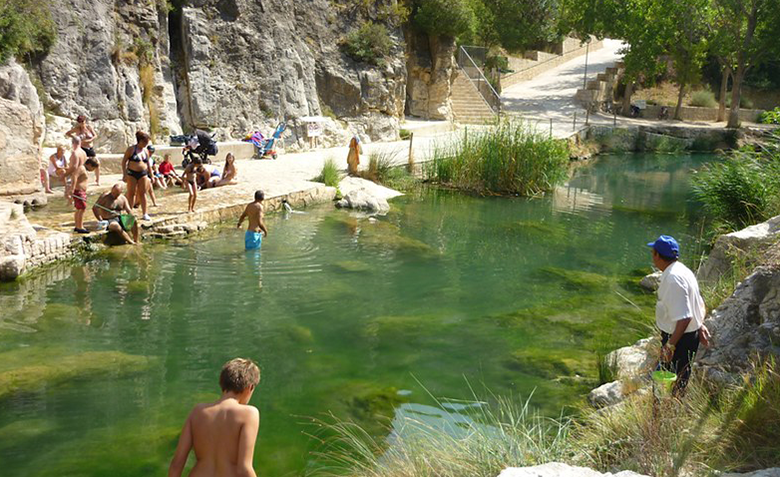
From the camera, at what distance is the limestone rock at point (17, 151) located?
13516mm

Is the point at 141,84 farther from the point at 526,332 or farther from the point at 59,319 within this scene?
the point at 526,332

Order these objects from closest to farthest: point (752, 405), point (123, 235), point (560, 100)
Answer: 1. point (752, 405)
2. point (123, 235)
3. point (560, 100)

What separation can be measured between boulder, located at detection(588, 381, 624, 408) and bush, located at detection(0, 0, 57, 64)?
1309 centimetres

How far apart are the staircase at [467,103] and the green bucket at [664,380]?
94.8 ft

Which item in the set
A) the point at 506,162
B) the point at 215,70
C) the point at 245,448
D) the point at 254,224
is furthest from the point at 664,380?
the point at 215,70

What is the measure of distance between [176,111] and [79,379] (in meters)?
15.4

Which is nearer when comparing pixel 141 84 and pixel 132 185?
pixel 132 185

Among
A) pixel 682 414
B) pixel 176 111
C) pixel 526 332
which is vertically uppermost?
pixel 176 111

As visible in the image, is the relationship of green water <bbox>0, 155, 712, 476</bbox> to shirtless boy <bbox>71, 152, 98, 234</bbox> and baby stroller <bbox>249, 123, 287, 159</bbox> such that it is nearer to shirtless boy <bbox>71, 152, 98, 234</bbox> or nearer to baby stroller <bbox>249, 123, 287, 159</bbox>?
shirtless boy <bbox>71, 152, 98, 234</bbox>

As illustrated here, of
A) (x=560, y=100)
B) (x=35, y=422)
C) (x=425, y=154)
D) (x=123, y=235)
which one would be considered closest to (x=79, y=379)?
(x=35, y=422)

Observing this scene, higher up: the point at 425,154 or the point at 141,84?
the point at 141,84

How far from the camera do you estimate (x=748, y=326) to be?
5871 millimetres

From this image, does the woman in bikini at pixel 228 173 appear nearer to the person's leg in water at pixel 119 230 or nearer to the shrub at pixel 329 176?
the shrub at pixel 329 176

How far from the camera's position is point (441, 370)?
8.24 m
